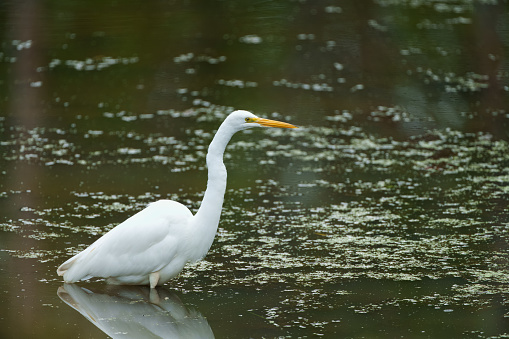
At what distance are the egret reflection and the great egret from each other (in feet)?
0.30

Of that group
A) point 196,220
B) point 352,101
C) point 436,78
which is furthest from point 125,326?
point 436,78

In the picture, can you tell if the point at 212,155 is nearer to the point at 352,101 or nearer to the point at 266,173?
the point at 266,173

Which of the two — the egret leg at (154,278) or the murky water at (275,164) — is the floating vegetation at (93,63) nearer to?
the murky water at (275,164)

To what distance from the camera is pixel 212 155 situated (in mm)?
4848

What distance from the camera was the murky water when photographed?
179 inches

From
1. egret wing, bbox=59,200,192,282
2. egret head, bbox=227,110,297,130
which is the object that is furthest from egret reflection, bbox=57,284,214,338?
egret head, bbox=227,110,297,130

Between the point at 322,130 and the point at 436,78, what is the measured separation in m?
2.34

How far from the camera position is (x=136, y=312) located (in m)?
4.57

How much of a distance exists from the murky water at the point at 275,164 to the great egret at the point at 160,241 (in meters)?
0.15

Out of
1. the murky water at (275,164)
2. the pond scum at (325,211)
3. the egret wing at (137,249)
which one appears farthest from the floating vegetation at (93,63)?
the egret wing at (137,249)

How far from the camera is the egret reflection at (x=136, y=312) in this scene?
14.2 feet

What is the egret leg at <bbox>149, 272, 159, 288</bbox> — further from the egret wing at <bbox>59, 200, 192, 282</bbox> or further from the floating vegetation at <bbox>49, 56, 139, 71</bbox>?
the floating vegetation at <bbox>49, 56, 139, 71</bbox>

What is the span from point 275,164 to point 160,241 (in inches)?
102

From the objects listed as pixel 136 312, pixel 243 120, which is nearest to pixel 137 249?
Answer: pixel 136 312
